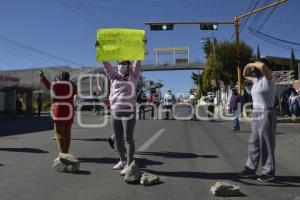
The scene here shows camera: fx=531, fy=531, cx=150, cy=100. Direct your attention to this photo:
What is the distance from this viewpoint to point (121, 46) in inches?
325

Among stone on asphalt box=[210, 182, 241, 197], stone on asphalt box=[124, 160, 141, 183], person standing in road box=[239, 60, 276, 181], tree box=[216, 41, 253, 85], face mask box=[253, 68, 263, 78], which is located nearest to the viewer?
stone on asphalt box=[210, 182, 241, 197]

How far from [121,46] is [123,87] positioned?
0.64 meters

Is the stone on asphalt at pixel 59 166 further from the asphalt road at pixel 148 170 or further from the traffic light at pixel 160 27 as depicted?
the traffic light at pixel 160 27

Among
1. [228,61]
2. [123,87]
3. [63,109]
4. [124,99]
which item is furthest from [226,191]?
[228,61]

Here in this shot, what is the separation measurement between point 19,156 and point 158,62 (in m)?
80.4

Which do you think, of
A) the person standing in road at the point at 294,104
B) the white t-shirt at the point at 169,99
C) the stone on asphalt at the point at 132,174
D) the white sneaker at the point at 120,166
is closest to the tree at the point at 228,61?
the white t-shirt at the point at 169,99

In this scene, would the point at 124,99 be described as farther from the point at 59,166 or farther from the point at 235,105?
the point at 235,105

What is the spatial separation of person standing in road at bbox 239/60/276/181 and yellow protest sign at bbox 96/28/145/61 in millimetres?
1757

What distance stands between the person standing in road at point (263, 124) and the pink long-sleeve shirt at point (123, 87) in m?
1.82

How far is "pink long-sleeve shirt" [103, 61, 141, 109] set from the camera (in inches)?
324

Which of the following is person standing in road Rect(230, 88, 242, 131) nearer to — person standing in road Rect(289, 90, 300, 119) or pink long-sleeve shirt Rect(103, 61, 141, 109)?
person standing in road Rect(289, 90, 300, 119)

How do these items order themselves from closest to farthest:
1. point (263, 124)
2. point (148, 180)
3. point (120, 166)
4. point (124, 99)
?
point (148, 180)
point (263, 124)
point (124, 99)
point (120, 166)

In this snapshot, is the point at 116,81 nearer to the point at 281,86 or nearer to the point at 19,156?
the point at 19,156

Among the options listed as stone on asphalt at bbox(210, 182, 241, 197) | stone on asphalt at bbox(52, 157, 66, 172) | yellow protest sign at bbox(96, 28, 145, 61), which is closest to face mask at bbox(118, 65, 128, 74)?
yellow protest sign at bbox(96, 28, 145, 61)
